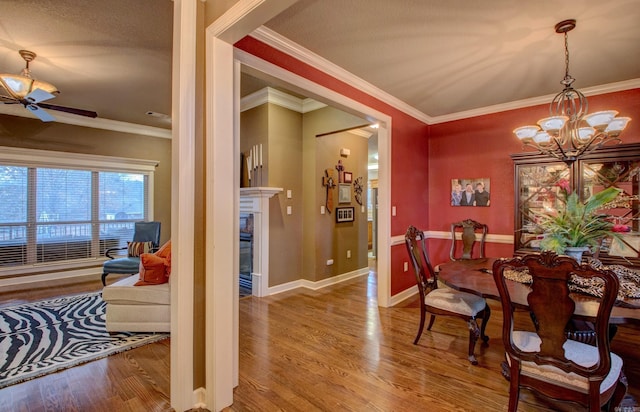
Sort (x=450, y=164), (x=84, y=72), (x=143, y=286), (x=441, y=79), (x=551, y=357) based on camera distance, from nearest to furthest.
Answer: (x=551, y=357) < (x=143, y=286) < (x=441, y=79) < (x=84, y=72) < (x=450, y=164)

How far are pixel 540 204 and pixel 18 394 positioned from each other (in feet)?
17.2

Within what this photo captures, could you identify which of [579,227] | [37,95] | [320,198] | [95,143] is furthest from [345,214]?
[95,143]

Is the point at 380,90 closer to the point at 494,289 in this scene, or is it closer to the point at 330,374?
the point at 494,289

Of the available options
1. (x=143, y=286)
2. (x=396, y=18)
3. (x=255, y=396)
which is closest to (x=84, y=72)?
(x=143, y=286)

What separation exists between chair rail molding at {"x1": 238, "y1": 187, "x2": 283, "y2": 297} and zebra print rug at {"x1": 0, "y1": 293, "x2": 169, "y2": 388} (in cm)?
145

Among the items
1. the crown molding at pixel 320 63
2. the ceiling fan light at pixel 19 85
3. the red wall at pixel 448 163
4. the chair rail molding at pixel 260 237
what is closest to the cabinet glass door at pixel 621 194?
the red wall at pixel 448 163

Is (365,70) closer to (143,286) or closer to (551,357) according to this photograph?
(551,357)

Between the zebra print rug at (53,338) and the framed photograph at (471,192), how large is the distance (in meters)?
4.14

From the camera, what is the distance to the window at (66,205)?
4785 millimetres

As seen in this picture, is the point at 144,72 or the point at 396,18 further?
the point at 144,72

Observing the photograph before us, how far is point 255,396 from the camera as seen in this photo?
6.78 feet

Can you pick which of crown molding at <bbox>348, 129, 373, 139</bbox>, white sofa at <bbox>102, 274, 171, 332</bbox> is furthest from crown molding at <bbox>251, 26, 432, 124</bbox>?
white sofa at <bbox>102, 274, 171, 332</bbox>

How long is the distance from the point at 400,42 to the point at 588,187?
2.79 m

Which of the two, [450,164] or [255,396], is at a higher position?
[450,164]
